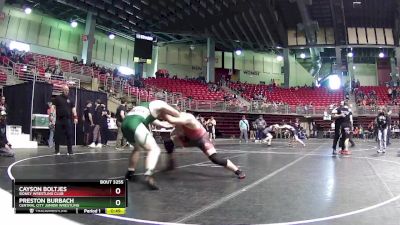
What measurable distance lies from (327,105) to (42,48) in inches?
1025

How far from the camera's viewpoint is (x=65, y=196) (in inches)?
120

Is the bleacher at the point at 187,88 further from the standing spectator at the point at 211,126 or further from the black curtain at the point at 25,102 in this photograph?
the black curtain at the point at 25,102

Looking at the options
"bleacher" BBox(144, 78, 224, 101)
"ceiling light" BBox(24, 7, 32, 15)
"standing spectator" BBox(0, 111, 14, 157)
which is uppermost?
"ceiling light" BBox(24, 7, 32, 15)

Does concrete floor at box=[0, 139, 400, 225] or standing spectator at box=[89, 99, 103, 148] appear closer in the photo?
concrete floor at box=[0, 139, 400, 225]

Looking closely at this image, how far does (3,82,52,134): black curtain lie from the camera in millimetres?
14008

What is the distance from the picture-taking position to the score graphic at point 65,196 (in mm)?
3055

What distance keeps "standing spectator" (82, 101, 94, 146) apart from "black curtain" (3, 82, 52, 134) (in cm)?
156

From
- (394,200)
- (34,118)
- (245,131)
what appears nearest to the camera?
(394,200)

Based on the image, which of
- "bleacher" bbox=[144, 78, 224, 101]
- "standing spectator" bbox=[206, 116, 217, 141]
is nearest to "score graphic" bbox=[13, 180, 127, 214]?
"standing spectator" bbox=[206, 116, 217, 141]

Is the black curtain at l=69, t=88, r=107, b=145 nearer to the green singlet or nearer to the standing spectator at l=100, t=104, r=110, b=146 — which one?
the standing spectator at l=100, t=104, r=110, b=146

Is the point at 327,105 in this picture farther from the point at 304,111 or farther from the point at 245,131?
the point at 245,131

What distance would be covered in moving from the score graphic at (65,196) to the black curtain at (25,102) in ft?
38.6

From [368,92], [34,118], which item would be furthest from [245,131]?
[368,92]

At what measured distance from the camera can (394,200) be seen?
14.4 feet
